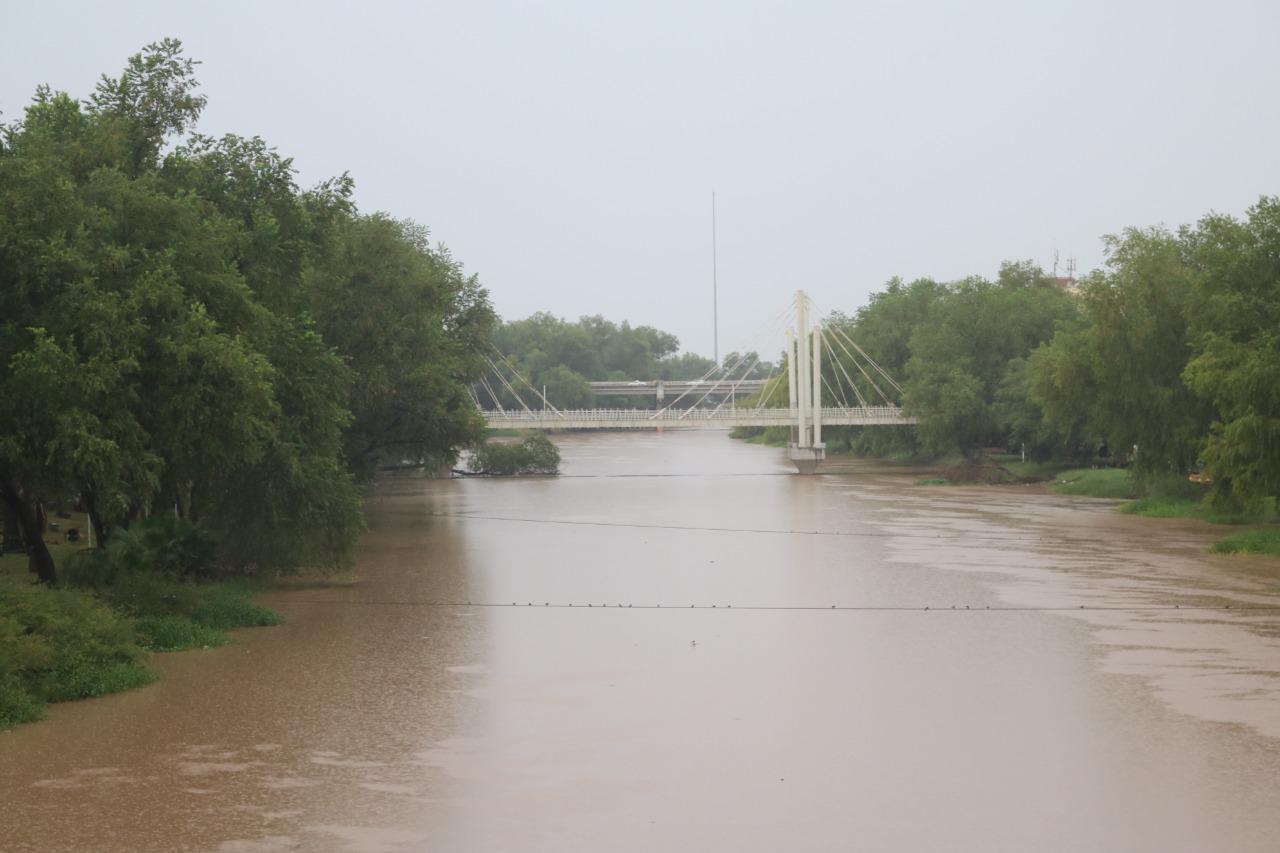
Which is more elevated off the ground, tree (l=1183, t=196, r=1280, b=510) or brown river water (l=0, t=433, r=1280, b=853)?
tree (l=1183, t=196, r=1280, b=510)

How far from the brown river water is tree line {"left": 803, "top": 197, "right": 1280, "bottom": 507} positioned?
14.3 ft

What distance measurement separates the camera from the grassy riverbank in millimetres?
14758

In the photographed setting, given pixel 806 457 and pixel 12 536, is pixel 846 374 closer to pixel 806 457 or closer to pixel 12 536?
pixel 806 457

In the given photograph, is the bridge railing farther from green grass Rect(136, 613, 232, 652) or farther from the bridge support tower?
green grass Rect(136, 613, 232, 652)

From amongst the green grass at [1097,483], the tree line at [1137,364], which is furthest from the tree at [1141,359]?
the green grass at [1097,483]

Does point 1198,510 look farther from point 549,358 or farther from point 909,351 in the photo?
point 549,358

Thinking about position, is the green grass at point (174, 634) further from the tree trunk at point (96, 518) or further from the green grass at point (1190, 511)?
the green grass at point (1190, 511)

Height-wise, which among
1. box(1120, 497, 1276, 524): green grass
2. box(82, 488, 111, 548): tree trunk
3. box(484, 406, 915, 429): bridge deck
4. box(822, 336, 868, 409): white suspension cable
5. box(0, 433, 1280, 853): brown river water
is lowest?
box(0, 433, 1280, 853): brown river water

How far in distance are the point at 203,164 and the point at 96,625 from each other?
1064 centimetres

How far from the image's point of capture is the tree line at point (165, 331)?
1808 centimetres

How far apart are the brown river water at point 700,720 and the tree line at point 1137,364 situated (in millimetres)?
4360

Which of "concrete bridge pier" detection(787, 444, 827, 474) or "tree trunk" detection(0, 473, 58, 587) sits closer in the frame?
"tree trunk" detection(0, 473, 58, 587)

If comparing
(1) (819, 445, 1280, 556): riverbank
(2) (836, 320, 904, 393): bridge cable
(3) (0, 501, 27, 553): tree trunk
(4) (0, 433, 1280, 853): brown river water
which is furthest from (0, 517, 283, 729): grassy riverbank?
(2) (836, 320, 904, 393): bridge cable

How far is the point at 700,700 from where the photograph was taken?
1625 cm
